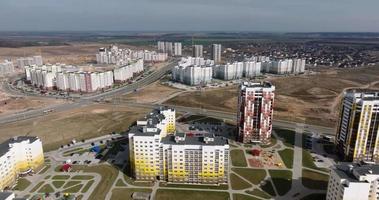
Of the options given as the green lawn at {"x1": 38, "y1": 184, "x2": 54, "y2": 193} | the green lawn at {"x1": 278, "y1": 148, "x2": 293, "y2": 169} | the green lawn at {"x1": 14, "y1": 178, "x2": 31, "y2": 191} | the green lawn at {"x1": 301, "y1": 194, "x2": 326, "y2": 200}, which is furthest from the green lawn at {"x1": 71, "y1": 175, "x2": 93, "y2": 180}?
the green lawn at {"x1": 278, "y1": 148, "x2": 293, "y2": 169}

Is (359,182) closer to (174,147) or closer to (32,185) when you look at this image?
(174,147)

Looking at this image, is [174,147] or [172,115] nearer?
[174,147]

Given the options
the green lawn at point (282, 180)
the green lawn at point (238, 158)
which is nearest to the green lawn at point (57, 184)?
the green lawn at point (238, 158)

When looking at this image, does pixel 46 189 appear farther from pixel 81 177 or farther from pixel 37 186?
pixel 81 177

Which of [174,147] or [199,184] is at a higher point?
[174,147]

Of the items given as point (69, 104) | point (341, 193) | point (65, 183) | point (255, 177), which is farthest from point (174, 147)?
point (69, 104)

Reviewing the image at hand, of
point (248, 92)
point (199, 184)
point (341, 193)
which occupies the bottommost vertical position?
point (199, 184)

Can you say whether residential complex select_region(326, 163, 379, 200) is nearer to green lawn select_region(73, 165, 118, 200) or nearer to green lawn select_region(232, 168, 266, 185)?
green lawn select_region(232, 168, 266, 185)
